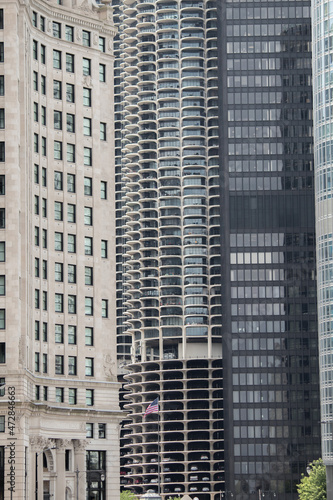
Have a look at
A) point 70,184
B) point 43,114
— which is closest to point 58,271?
point 70,184

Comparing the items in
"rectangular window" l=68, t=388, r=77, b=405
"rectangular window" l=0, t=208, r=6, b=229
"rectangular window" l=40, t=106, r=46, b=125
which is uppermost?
"rectangular window" l=40, t=106, r=46, b=125

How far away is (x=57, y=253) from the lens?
173750mm

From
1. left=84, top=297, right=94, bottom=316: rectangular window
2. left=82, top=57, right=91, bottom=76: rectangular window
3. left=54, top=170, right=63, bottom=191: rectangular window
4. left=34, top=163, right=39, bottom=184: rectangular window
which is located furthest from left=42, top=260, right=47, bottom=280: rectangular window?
left=82, top=57, right=91, bottom=76: rectangular window

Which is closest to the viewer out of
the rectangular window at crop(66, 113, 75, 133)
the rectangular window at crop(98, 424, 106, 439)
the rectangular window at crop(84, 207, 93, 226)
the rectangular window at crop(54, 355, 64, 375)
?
the rectangular window at crop(54, 355, 64, 375)

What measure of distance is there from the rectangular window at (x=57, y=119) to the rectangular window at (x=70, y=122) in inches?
54.4

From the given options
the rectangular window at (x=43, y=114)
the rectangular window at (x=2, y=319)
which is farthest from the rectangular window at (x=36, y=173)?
the rectangular window at (x=2, y=319)

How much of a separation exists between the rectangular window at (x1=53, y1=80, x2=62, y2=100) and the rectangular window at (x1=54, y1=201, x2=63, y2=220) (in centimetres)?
1351

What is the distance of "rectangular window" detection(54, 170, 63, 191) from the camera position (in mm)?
175500

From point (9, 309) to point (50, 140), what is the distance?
28588 millimetres

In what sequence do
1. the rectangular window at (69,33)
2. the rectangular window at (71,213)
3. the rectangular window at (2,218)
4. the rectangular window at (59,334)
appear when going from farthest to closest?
the rectangular window at (69,33) → the rectangular window at (71,213) → the rectangular window at (59,334) → the rectangular window at (2,218)

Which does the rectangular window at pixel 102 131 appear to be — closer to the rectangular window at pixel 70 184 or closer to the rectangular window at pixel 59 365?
the rectangular window at pixel 70 184

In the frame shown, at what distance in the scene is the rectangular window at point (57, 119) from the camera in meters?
177

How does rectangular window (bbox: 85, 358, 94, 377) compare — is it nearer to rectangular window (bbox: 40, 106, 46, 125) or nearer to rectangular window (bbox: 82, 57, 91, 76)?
rectangular window (bbox: 40, 106, 46, 125)

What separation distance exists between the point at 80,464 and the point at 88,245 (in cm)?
2772
